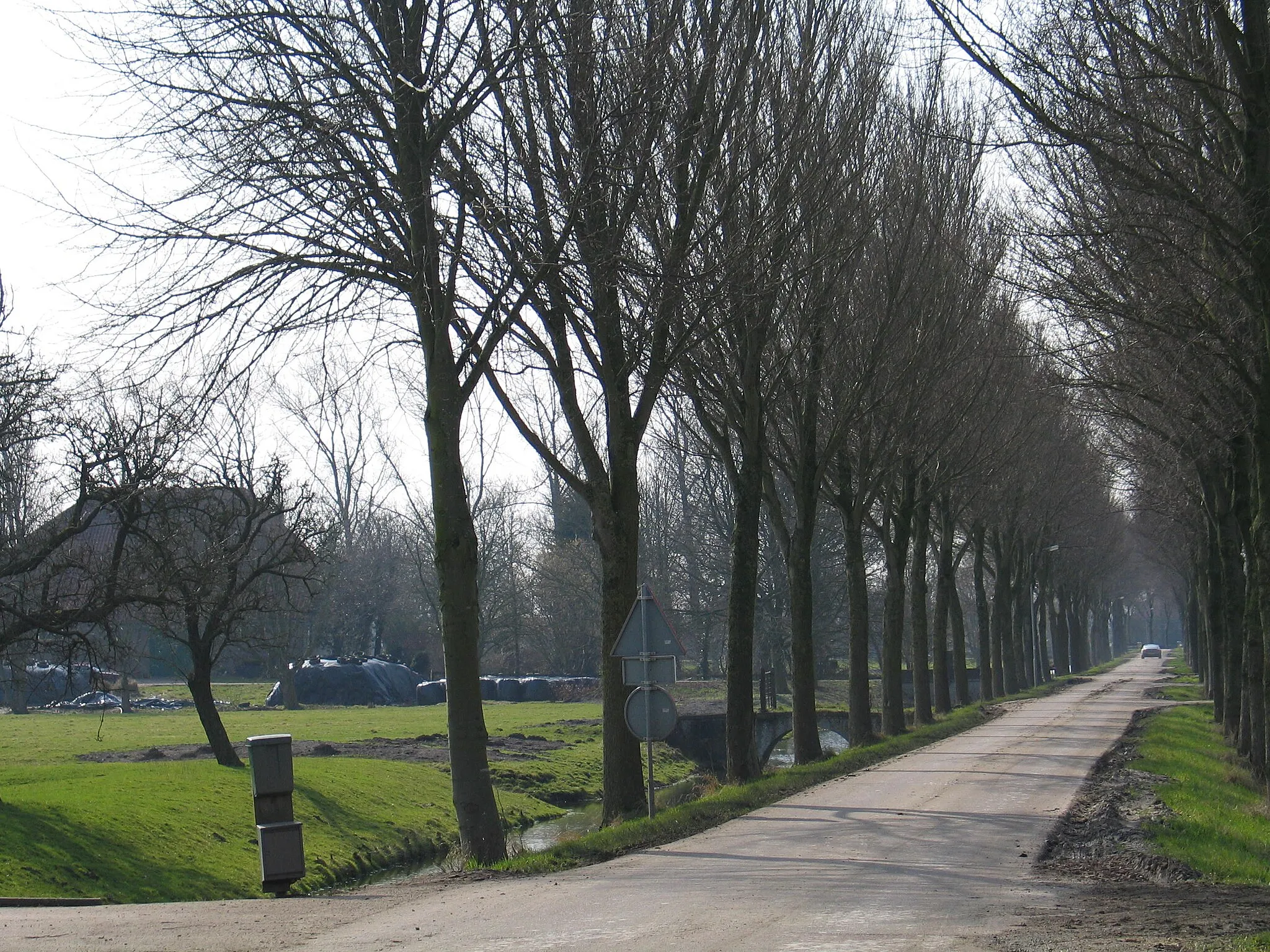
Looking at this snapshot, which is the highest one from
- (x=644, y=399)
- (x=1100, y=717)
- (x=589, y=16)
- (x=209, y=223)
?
(x=589, y=16)

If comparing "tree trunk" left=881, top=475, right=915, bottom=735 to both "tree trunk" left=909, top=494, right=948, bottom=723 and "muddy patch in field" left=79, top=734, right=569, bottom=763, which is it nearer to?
"tree trunk" left=909, top=494, right=948, bottom=723

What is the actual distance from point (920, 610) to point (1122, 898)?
25028mm

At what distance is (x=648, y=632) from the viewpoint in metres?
Result: 13.3


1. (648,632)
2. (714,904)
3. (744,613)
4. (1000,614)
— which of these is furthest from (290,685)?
(714,904)

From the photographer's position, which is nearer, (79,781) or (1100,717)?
(79,781)

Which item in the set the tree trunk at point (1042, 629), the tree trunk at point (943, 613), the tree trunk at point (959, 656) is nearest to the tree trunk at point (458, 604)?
the tree trunk at point (943, 613)

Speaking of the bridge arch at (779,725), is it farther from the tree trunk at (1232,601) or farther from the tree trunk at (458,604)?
the tree trunk at (458,604)

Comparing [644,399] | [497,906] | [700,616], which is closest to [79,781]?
[644,399]

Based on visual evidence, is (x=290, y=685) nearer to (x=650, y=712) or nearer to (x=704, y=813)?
(x=704, y=813)

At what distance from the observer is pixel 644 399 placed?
50.7 ft

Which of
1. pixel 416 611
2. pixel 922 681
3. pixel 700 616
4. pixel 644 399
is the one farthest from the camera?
pixel 416 611

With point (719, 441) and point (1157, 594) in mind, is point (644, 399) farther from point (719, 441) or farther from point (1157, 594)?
point (1157, 594)

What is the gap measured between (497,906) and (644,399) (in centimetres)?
794

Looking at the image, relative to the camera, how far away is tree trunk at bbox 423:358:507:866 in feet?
41.9
